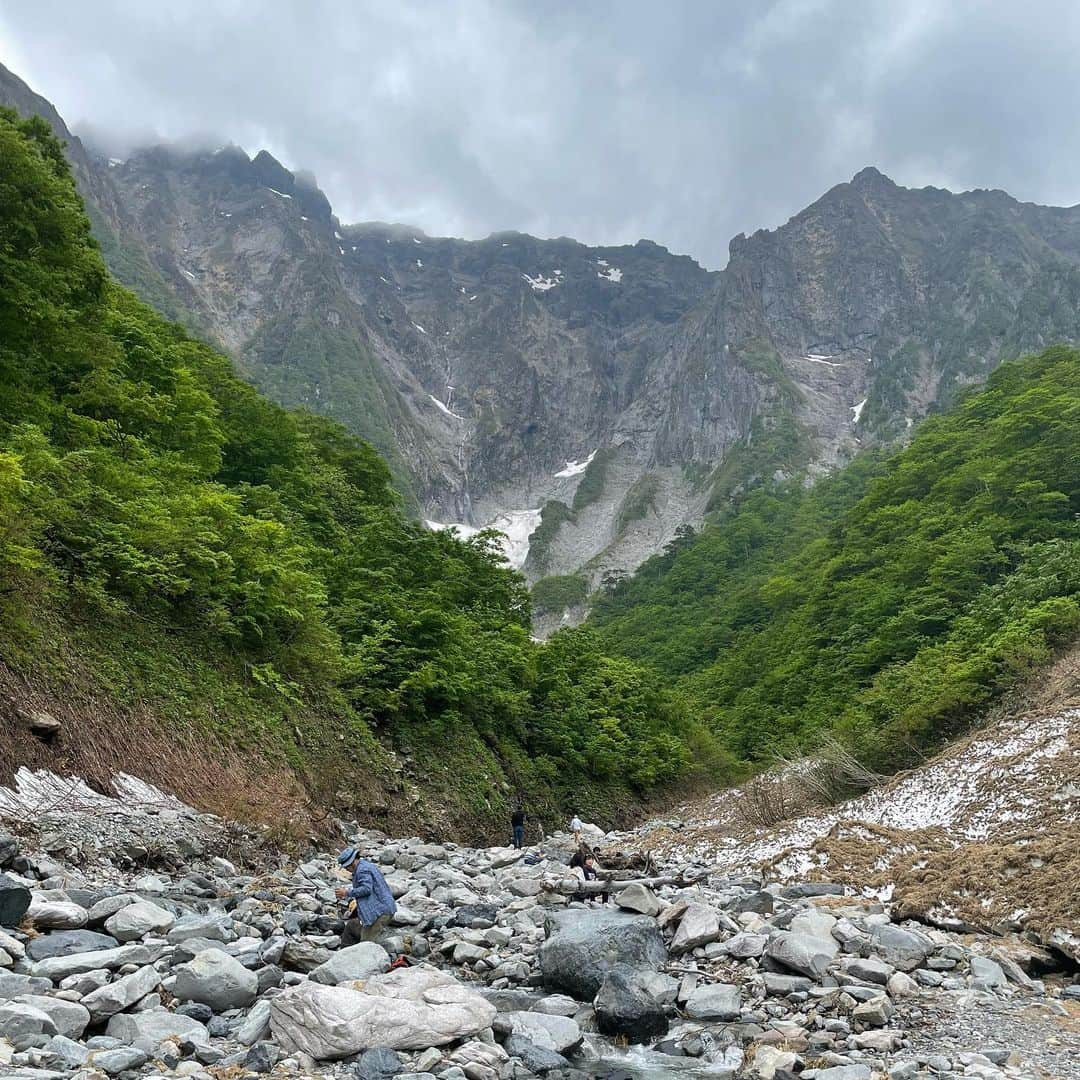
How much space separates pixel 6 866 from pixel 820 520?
95.4 metres

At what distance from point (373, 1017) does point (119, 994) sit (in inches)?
69.1

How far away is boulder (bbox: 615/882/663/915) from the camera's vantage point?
32.3 feet

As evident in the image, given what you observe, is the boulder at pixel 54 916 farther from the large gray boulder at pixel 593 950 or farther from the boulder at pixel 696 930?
the boulder at pixel 696 930

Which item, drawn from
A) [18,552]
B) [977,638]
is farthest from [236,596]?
[977,638]

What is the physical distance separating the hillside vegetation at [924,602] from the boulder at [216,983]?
2065cm

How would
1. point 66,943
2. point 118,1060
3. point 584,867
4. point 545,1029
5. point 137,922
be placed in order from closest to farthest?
point 118,1060 → point 66,943 → point 545,1029 → point 137,922 → point 584,867

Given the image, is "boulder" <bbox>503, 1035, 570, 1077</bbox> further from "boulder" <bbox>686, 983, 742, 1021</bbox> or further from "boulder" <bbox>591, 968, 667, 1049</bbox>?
"boulder" <bbox>686, 983, 742, 1021</bbox>

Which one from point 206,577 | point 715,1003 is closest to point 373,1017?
point 715,1003

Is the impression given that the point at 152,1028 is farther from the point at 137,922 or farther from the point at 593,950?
the point at 593,950

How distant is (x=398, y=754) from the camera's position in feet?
66.4

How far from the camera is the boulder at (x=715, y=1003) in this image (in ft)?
23.7

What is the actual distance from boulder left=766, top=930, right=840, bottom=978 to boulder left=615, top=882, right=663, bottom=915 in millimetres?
1861

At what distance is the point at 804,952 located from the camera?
802cm

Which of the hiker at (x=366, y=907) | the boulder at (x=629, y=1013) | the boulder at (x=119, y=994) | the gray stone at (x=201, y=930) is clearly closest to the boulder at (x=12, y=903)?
the gray stone at (x=201, y=930)
